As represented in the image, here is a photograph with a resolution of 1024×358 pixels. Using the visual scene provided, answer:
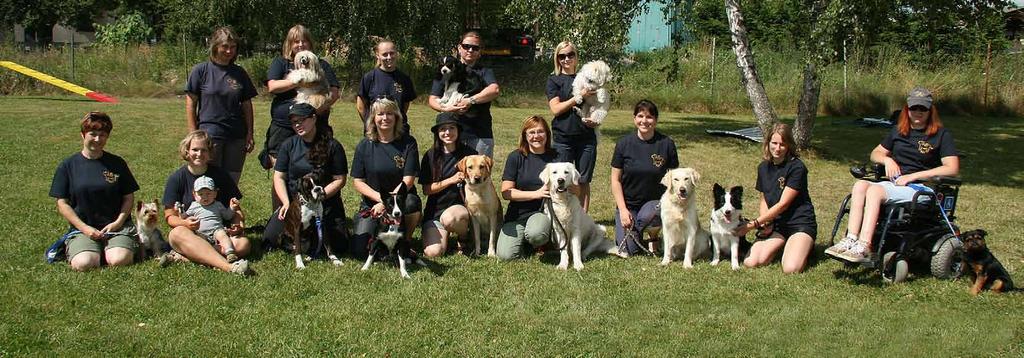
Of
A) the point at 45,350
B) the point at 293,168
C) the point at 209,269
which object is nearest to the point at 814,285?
the point at 293,168

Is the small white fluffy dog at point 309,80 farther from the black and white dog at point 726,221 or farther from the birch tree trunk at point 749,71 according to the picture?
the birch tree trunk at point 749,71

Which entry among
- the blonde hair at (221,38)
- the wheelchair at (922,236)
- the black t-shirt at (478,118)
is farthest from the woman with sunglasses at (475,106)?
the wheelchair at (922,236)

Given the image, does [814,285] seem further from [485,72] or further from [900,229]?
[485,72]

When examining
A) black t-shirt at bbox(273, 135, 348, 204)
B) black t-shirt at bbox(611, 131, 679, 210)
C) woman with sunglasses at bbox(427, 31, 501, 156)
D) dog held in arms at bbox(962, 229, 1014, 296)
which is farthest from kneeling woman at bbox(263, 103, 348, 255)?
dog held in arms at bbox(962, 229, 1014, 296)

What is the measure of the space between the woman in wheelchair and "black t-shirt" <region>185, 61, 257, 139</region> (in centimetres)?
411

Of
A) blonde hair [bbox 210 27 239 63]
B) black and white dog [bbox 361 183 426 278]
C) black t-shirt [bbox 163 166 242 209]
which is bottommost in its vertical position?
black and white dog [bbox 361 183 426 278]

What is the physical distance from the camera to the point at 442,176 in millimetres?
5598

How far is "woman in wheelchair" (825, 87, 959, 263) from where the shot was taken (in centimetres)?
485

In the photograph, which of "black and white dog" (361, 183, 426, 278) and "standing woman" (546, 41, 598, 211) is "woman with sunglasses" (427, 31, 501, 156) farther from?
"black and white dog" (361, 183, 426, 278)

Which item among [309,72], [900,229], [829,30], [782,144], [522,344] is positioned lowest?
[522,344]

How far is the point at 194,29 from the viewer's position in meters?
21.8

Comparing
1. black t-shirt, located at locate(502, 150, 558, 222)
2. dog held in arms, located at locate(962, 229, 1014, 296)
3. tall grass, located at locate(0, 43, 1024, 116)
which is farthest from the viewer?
tall grass, located at locate(0, 43, 1024, 116)

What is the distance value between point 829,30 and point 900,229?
447 centimetres

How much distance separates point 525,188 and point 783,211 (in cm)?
179
